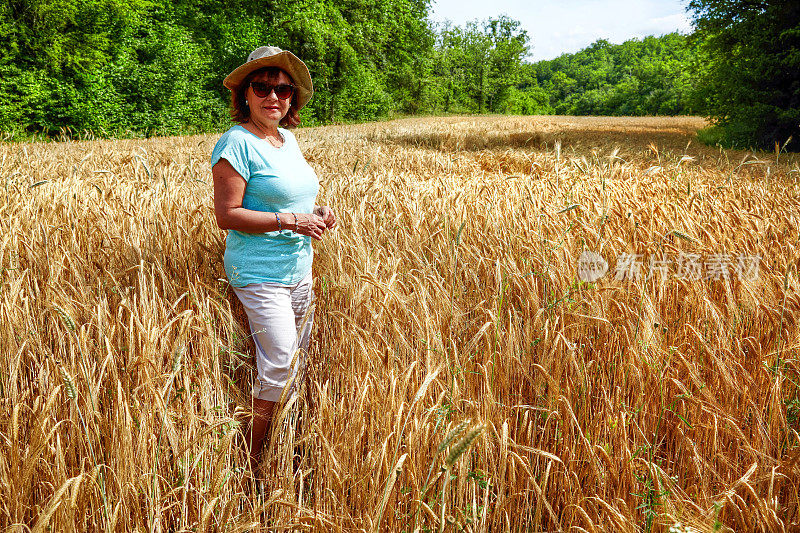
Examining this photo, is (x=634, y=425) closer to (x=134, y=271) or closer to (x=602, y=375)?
(x=602, y=375)

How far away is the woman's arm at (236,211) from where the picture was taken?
1.68 m

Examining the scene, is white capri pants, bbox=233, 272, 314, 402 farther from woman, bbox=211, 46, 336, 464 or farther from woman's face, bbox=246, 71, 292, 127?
woman's face, bbox=246, 71, 292, 127

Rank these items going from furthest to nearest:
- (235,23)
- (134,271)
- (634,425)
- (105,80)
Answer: (235,23), (105,80), (134,271), (634,425)

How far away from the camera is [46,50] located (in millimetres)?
13148

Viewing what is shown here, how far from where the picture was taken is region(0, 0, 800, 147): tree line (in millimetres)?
8812

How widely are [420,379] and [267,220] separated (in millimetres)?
757

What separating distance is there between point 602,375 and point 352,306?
37.1 inches

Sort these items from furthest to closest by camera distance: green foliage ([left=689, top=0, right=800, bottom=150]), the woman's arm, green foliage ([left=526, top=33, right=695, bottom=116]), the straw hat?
green foliage ([left=526, top=33, right=695, bottom=116])
green foliage ([left=689, top=0, right=800, bottom=150])
the straw hat
the woman's arm

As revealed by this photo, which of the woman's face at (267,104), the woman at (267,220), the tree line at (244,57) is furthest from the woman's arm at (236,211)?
the tree line at (244,57)

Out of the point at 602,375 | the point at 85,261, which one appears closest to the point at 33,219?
the point at 85,261

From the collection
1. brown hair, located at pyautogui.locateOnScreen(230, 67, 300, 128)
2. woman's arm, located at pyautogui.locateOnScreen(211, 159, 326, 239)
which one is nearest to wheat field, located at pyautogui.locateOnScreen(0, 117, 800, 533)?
woman's arm, located at pyautogui.locateOnScreen(211, 159, 326, 239)

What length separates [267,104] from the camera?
5.99ft

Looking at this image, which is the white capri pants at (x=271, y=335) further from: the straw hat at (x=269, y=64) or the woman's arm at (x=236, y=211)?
the straw hat at (x=269, y=64)

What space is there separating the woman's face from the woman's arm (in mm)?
278
